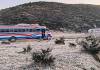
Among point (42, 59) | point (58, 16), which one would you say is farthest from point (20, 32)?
point (58, 16)

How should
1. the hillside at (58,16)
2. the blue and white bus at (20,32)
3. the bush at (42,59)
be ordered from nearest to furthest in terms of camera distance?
the bush at (42,59), the blue and white bus at (20,32), the hillside at (58,16)

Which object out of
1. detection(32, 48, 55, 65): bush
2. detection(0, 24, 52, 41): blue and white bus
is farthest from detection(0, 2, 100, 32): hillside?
detection(32, 48, 55, 65): bush

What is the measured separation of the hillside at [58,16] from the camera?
11365 centimetres

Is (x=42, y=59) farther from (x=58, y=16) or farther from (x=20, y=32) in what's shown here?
(x=58, y=16)

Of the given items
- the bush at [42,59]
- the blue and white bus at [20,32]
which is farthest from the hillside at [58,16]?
the bush at [42,59]

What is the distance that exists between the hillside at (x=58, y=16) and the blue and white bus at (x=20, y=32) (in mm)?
56106

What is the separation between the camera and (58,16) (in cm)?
12706

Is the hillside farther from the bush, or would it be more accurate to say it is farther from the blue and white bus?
the bush

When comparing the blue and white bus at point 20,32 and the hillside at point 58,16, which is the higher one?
the blue and white bus at point 20,32

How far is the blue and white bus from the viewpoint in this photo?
49688mm

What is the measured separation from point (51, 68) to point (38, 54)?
161 centimetres

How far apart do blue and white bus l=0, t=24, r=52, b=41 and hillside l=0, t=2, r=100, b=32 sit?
56106mm

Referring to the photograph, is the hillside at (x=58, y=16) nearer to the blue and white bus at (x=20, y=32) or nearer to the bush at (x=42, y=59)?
the blue and white bus at (x=20, y=32)

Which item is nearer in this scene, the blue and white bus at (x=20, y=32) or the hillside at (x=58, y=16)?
the blue and white bus at (x=20, y=32)
